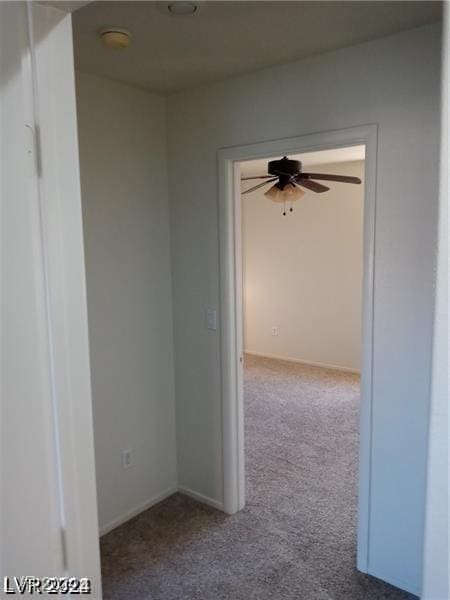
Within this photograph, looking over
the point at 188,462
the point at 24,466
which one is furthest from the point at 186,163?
the point at 24,466

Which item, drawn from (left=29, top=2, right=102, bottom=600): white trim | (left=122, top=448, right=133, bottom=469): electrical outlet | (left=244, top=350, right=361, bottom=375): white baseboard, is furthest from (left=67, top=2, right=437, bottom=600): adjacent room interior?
(left=244, top=350, right=361, bottom=375): white baseboard

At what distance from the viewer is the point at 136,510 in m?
2.84

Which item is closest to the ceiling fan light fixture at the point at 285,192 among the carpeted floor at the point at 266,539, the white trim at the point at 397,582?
the carpeted floor at the point at 266,539

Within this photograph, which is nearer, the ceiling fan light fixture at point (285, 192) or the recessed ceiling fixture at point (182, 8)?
the recessed ceiling fixture at point (182, 8)

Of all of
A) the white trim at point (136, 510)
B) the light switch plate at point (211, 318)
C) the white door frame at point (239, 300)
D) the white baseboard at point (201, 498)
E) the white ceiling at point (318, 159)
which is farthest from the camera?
the white ceiling at point (318, 159)

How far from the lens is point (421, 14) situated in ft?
5.84

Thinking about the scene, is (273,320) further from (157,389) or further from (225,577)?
(225,577)

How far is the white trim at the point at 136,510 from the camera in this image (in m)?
2.66

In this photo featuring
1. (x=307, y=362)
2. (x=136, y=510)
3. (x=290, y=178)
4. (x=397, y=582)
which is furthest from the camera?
(x=307, y=362)

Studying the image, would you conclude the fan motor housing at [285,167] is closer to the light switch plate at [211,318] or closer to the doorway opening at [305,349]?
the doorway opening at [305,349]

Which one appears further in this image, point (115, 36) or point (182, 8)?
point (115, 36)

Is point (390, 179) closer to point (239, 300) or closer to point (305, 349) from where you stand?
point (239, 300)

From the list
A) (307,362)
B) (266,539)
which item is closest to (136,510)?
(266,539)

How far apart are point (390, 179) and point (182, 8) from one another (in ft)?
3.52
